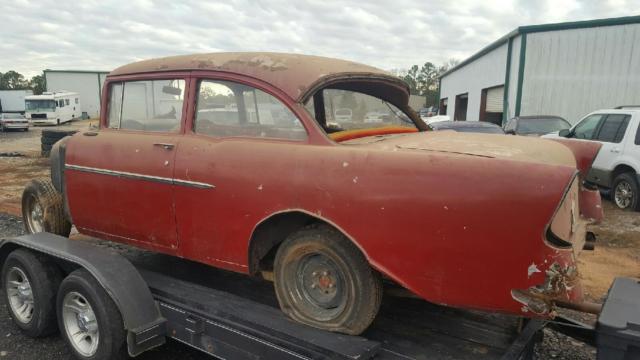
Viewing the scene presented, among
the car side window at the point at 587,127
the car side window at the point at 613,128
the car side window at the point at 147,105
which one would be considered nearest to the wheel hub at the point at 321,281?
the car side window at the point at 147,105

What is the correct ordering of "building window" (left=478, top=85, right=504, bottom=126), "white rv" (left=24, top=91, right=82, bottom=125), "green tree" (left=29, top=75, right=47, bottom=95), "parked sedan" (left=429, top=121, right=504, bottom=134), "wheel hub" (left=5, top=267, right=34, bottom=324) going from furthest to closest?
"green tree" (left=29, top=75, right=47, bottom=95) < "white rv" (left=24, top=91, right=82, bottom=125) < "building window" (left=478, top=85, right=504, bottom=126) < "parked sedan" (left=429, top=121, right=504, bottom=134) < "wheel hub" (left=5, top=267, right=34, bottom=324)

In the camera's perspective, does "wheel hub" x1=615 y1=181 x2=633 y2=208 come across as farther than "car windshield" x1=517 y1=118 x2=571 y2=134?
No

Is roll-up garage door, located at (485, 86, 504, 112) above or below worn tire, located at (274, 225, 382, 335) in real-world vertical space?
above

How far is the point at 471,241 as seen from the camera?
214 cm

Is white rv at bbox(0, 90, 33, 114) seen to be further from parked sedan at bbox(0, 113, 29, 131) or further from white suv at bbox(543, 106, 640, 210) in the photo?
white suv at bbox(543, 106, 640, 210)

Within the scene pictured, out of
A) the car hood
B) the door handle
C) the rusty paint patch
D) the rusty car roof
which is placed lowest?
the rusty paint patch

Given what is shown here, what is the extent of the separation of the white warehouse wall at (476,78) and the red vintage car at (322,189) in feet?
57.8

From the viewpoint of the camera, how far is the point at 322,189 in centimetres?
249

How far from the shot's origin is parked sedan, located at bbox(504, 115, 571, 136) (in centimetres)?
1187

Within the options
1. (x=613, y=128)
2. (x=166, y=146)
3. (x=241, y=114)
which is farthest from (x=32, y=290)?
(x=613, y=128)

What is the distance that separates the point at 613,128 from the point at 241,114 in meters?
7.63

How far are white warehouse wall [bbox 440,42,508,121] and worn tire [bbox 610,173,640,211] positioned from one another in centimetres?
1166

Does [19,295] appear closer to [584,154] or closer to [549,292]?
[549,292]

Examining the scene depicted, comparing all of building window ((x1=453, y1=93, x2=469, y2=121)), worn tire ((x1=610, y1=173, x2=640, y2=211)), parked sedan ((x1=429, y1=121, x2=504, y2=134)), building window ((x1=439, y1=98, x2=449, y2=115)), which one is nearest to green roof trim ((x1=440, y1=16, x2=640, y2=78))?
parked sedan ((x1=429, y1=121, x2=504, y2=134))
